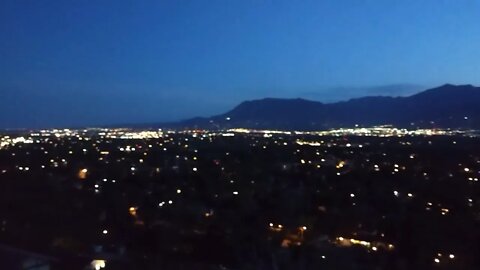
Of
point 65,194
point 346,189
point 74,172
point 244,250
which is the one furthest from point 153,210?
point 74,172

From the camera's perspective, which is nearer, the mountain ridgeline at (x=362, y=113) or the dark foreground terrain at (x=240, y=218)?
the dark foreground terrain at (x=240, y=218)

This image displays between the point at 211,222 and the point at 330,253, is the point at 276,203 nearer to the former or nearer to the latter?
the point at 211,222

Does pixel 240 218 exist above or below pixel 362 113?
above

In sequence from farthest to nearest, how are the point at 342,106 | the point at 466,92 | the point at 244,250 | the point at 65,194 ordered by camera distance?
the point at 342,106 < the point at 466,92 < the point at 65,194 < the point at 244,250

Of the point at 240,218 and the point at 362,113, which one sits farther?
the point at 362,113
